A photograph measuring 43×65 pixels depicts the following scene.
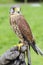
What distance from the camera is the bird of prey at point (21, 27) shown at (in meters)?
6.00

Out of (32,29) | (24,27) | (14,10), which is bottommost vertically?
(32,29)

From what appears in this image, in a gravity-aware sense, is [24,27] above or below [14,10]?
below

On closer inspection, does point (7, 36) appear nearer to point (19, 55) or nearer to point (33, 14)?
point (33, 14)

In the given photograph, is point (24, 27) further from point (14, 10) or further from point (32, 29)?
point (32, 29)

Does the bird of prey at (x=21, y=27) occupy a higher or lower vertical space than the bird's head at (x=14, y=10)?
lower

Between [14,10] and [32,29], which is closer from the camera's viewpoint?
[14,10]

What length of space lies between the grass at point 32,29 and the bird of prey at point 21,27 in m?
3.34

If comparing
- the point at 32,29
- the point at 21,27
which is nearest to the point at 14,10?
the point at 21,27

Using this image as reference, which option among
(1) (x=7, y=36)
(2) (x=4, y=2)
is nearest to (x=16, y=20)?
(1) (x=7, y=36)

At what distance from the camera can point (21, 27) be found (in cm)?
605

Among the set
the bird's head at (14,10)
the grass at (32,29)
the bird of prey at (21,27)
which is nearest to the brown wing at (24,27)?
the bird of prey at (21,27)

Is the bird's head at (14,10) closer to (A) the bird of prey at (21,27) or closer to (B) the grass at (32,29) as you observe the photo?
(A) the bird of prey at (21,27)

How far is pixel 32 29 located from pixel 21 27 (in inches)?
303

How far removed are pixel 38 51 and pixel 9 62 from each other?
0.49m
